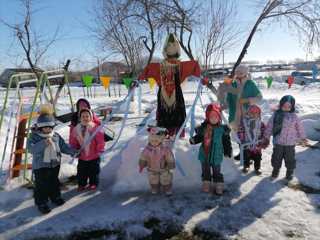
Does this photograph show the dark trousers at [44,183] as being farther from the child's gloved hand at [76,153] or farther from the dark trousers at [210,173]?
the dark trousers at [210,173]

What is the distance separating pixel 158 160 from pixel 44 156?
1.22 metres

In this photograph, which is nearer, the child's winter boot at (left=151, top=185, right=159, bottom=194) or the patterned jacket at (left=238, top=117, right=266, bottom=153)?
the child's winter boot at (left=151, top=185, right=159, bottom=194)

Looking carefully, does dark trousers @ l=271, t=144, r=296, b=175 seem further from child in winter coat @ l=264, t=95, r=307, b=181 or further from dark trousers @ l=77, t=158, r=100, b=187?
dark trousers @ l=77, t=158, r=100, b=187

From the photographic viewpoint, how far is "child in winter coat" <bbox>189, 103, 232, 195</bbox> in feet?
11.9

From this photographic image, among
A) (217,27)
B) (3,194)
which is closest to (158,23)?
(217,27)

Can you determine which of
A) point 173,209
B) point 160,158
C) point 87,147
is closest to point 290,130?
point 160,158

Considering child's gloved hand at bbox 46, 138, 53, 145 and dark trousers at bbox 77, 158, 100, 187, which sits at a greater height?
child's gloved hand at bbox 46, 138, 53, 145

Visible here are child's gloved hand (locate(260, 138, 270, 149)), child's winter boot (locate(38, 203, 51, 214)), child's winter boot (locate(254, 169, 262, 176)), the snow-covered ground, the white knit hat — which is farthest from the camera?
the white knit hat

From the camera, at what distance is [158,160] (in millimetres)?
3551

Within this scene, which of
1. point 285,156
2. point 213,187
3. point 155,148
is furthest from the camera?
point 285,156

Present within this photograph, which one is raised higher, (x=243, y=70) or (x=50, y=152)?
(x=243, y=70)

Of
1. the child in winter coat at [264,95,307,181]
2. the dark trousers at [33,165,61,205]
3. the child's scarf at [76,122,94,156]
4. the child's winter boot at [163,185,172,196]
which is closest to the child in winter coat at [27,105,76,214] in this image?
the dark trousers at [33,165,61,205]

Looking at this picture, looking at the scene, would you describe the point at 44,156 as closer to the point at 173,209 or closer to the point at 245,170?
the point at 173,209

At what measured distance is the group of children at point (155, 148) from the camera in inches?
131
